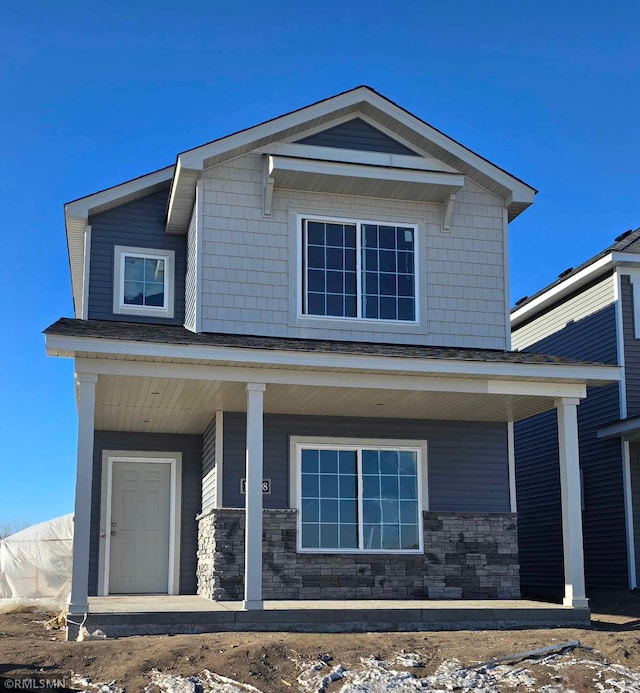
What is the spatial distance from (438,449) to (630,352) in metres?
4.14

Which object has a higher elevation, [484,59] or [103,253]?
[484,59]

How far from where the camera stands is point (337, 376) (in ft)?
35.8

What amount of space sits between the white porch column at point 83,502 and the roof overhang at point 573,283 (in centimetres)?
890

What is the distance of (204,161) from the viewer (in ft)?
40.3

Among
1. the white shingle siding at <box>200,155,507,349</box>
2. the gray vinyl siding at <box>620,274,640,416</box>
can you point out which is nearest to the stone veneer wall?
the white shingle siding at <box>200,155,507,349</box>

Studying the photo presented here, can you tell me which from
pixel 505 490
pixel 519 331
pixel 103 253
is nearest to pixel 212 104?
pixel 103 253

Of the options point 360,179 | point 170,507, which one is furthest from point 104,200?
point 170,507

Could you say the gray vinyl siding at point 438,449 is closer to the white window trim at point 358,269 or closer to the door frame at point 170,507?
the white window trim at point 358,269

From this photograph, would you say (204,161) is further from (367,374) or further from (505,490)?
(505,490)

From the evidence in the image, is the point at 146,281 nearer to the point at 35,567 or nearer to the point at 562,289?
the point at 35,567

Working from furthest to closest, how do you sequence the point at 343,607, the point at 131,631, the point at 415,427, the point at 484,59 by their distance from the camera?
the point at 484,59 → the point at 415,427 → the point at 343,607 → the point at 131,631

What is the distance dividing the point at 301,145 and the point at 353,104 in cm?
96

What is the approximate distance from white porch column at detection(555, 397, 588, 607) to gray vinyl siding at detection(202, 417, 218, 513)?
4.45 meters

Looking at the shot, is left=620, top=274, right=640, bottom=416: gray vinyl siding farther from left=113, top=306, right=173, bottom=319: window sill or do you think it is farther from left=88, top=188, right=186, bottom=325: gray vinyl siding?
left=113, top=306, right=173, bottom=319: window sill
